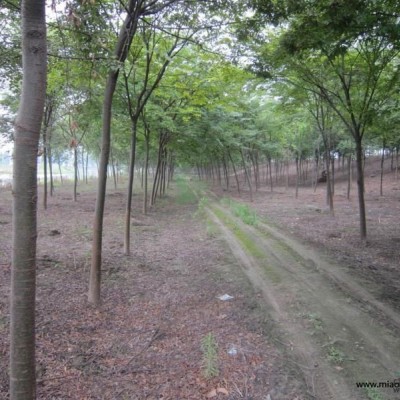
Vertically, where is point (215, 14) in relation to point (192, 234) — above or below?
above

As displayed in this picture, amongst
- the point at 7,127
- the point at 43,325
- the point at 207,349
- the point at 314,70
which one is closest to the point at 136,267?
the point at 43,325

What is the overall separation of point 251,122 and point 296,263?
58.5 feet

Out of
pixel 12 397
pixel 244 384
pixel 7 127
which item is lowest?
pixel 244 384

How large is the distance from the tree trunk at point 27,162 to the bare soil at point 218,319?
4.64ft

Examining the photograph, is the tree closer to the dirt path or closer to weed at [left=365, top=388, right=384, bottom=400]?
the dirt path

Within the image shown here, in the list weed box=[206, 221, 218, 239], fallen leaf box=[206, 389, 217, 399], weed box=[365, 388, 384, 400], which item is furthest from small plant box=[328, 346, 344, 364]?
weed box=[206, 221, 218, 239]

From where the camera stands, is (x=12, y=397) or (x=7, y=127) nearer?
(x=12, y=397)

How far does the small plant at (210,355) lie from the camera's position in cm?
409

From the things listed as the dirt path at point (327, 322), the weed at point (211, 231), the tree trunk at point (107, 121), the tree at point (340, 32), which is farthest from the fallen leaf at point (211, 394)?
the weed at point (211, 231)

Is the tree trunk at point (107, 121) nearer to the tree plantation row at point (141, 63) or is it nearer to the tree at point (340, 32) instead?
the tree plantation row at point (141, 63)

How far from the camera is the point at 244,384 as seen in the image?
3938mm

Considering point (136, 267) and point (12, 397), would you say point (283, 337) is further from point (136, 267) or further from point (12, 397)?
point (136, 267)

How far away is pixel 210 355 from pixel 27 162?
313cm

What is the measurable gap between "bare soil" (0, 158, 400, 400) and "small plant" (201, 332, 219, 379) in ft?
0.19
